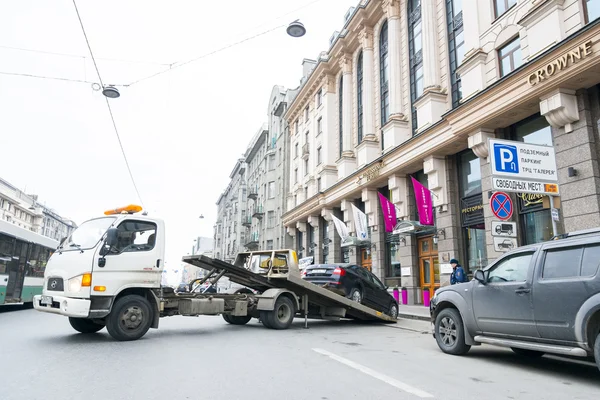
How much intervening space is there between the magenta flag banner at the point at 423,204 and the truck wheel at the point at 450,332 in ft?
36.0

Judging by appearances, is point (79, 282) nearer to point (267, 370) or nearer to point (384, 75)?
point (267, 370)

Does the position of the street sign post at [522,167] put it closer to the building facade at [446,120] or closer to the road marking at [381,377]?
the building facade at [446,120]

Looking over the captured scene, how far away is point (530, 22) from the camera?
43.2 ft

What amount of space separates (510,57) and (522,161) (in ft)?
22.3

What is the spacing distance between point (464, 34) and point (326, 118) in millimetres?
14660

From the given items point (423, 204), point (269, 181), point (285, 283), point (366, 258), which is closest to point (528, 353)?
point (285, 283)

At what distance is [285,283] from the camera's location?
10.6 m

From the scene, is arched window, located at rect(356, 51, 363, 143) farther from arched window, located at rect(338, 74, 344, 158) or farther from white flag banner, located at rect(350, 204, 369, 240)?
white flag banner, located at rect(350, 204, 369, 240)

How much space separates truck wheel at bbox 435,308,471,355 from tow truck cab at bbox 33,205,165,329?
17.8 ft

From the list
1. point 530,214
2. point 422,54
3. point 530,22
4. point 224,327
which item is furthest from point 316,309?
point 422,54

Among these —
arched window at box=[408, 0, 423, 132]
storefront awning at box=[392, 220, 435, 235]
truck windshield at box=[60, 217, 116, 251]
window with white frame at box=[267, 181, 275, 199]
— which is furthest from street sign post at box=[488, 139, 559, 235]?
window with white frame at box=[267, 181, 275, 199]

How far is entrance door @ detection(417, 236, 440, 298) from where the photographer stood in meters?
18.8

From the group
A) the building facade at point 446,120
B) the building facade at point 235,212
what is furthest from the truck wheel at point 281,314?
the building facade at point 235,212

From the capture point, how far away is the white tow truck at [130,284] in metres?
7.82
